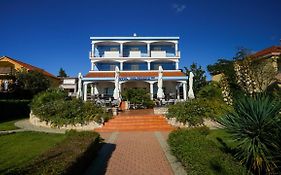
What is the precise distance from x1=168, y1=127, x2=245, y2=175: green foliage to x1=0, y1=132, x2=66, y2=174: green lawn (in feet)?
17.9

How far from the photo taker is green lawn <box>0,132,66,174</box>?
336 inches

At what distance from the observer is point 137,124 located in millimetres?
17172

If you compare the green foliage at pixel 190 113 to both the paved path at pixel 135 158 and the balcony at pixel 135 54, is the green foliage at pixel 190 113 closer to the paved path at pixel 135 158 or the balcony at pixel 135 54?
the paved path at pixel 135 158

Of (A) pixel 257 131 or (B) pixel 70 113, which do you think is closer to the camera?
(A) pixel 257 131

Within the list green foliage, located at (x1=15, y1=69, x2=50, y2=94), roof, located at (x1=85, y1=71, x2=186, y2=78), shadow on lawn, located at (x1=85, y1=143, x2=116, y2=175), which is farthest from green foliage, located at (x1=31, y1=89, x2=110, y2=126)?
green foliage, located at (x1=15, y1=69, x2=50, y2=94)

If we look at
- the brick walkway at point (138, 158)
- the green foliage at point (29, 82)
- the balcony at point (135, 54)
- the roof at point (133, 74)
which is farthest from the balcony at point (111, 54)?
the brick walkway at point (138, 158)

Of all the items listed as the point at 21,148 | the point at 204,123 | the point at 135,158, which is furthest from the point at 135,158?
the point at 204,123

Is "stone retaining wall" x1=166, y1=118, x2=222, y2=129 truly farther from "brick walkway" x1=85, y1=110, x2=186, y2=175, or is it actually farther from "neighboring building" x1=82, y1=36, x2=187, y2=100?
"neighboring building" x1=82, y1=36, x2=187, y2=100

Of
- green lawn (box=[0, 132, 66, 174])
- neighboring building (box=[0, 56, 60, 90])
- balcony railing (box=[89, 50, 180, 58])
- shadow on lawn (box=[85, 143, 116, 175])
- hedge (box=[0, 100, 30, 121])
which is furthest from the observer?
neighboring building (box=[0, 56, 60, 90])

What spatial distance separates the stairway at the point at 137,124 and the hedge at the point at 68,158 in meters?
6.09

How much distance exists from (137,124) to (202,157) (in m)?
10.3

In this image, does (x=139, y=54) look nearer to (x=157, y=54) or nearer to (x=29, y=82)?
(x=157, y=54)

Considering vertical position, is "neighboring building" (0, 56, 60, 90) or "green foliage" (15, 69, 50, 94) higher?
"neighboring building" (0, 56, 60, 90)

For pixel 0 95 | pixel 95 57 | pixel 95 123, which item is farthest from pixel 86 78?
pixel 95 123
